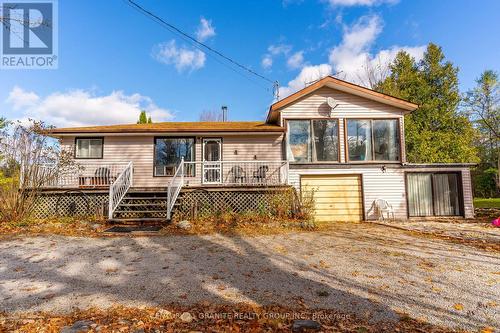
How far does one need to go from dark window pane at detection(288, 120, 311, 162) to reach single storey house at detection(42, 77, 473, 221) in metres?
0.04

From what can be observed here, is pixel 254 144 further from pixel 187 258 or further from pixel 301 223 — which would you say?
pixel 187 258

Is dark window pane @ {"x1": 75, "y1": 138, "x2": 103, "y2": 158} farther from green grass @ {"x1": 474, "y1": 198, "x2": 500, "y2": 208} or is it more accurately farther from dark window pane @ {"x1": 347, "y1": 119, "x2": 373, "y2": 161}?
green grass @ {"x1": 474, "y1": 198, "x2": 500, "y2": 208}

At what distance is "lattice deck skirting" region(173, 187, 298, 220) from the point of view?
29.3 ft

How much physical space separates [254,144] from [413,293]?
8.80 metres

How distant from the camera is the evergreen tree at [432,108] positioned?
66.2 feet

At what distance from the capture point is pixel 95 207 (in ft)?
30.6

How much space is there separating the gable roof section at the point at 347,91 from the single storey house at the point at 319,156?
0.04 m

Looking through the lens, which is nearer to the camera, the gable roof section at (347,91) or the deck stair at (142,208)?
the deck stair at (142,208)

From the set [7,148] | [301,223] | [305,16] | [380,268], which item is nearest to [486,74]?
[305,16]

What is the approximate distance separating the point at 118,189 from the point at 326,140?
27.7 ft

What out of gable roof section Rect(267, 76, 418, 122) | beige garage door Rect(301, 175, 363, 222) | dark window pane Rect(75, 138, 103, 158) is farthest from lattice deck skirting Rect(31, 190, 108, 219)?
beige garage door Rect(301, 175, 363, 222)

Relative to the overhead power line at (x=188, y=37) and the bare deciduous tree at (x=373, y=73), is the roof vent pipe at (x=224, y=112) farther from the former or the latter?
the bare deciduous tree at (x=373, y=73)

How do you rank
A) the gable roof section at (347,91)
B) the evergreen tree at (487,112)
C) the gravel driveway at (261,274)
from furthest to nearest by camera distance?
the evergreen tree at (487,112) → the gable roof section at (347,91) → the gravel driveway at (261,274)

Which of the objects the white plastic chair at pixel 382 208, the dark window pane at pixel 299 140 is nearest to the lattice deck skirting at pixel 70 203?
the dark window pane at pixel 299 140
